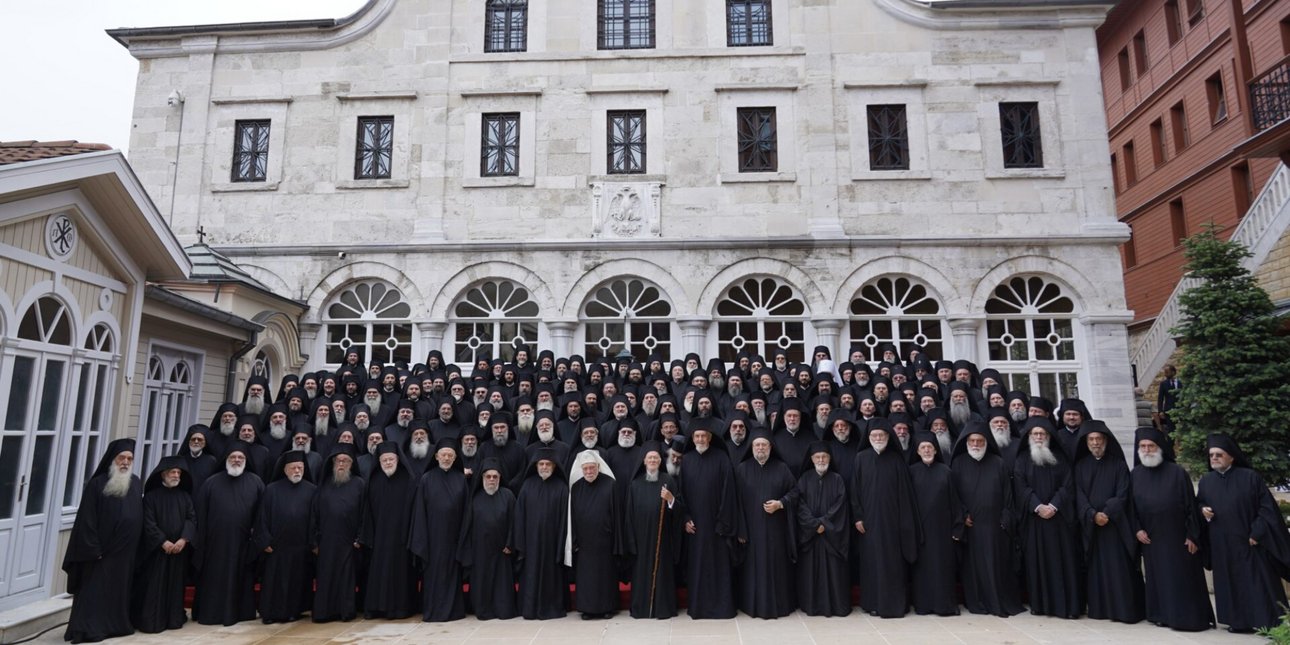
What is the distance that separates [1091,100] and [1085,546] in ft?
38.0

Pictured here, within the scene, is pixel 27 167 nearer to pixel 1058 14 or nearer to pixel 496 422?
pixel 496 422

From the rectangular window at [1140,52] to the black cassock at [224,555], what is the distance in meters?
27.1

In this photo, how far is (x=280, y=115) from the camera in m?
15.7

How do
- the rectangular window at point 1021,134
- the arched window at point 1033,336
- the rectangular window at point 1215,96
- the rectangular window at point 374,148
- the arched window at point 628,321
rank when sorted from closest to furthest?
the arched window at point 1033,336 → the arched window at point 628,321 → the rectangular window at point 1021,134 → the rectangular window at point 374,148 → the rectangular window at point 1215,96

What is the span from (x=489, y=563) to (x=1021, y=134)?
1363cm

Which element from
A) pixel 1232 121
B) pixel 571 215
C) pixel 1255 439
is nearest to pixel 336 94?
pixel 571 215

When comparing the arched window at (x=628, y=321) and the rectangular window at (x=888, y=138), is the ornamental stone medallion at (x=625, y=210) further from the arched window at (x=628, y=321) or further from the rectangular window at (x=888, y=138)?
the rectangular window at (x=888, y=138)

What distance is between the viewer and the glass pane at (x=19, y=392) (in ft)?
21.5

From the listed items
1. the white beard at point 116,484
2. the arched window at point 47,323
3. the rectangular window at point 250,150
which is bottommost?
the white beard at point 116,484

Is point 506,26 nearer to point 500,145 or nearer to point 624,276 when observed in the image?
point 500,145

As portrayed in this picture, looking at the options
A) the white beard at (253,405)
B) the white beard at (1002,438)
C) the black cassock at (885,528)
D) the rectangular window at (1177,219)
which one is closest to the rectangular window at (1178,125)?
the rectangular window at (1177,219)

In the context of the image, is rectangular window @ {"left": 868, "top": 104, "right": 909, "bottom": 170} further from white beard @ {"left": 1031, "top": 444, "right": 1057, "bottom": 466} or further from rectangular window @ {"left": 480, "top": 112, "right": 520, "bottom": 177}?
white beard @ {"left": 1031, "top": 444, "right": 1057, "bottom": 466}

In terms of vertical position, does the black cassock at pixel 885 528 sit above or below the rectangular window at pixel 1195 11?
below

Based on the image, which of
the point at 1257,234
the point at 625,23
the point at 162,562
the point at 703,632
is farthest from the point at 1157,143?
the point at 162,562
